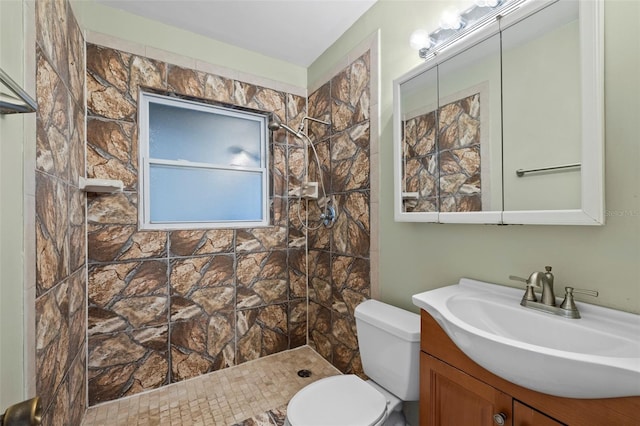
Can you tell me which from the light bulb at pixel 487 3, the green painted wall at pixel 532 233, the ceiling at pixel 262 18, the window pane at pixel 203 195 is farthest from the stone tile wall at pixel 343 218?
the light bulb at pixel 487 3

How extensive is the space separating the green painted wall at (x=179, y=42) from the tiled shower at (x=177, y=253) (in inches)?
5.1

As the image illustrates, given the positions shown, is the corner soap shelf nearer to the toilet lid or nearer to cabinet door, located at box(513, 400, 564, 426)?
the toilet lid

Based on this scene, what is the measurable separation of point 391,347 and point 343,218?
3.24 feet

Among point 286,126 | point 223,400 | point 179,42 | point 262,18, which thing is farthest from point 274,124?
point 223,400

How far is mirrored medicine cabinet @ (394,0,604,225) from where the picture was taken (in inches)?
35.5

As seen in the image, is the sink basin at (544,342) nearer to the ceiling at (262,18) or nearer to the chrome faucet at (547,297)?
the chrome faucet at (547,297)

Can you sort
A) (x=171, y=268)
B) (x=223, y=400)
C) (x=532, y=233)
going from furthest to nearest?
(x=171, y=268)
(x=223, y=400)
(x=532, y=233)

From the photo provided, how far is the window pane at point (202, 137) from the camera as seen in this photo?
2.10 meters

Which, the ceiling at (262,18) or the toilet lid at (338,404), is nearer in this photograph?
the toilet lid at (338,404)

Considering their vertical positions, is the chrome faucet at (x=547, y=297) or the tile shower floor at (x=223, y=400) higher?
the chrome faucet at (x=547, y=297)

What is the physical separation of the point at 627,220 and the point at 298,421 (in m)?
1.31

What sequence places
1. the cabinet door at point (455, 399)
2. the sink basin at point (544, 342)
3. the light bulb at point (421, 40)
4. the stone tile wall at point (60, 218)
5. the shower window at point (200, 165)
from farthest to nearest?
the shower window at point (200, 165), the light bulb at point (421, 40), the stone tile wall at point (60, 218), the cabinet door at point (455, 399), the sink basin at point (544, 342)

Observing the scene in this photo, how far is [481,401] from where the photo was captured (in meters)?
0.93

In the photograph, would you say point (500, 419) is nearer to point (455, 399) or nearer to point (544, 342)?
Answer: point (455, 399)
